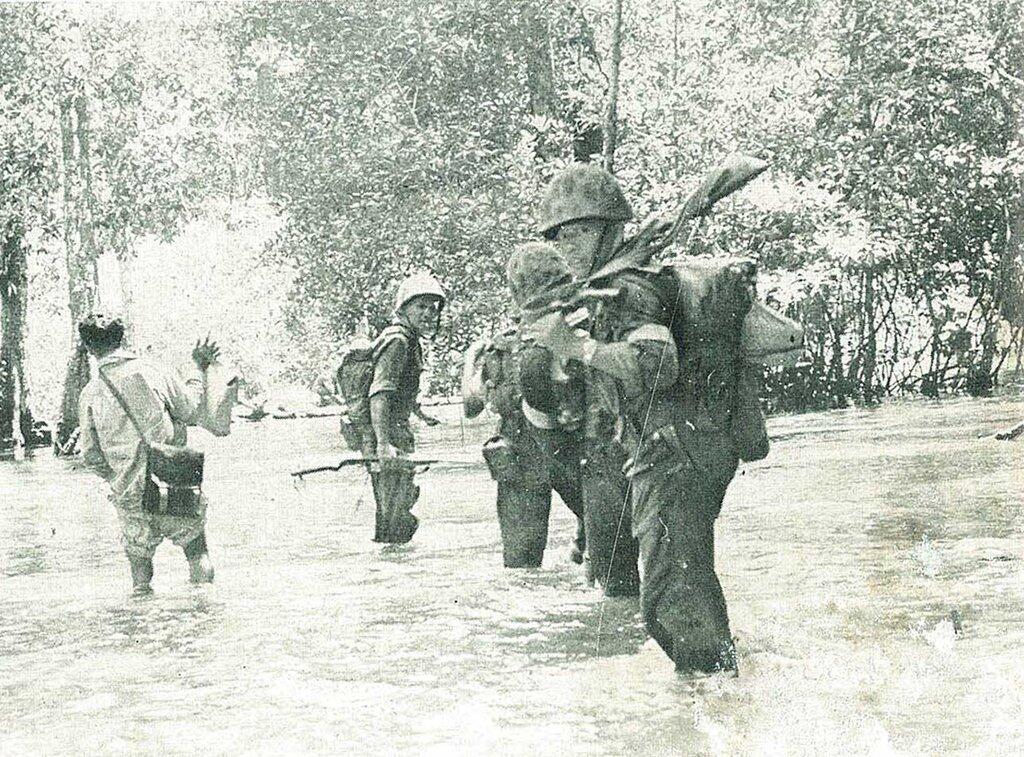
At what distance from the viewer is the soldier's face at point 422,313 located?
8.87 metres

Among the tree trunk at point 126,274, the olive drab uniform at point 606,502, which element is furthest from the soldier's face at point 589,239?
the tree trunk at point 126,274

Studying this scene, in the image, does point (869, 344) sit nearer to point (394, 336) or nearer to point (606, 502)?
point (394, 336)

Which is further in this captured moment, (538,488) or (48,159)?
(48,159)

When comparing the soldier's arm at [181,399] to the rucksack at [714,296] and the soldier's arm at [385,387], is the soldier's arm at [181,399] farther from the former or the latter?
the rucksack at [714,296]

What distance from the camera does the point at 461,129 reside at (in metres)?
10.5

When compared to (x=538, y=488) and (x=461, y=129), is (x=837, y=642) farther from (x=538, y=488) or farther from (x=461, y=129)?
(x=461, y=129)

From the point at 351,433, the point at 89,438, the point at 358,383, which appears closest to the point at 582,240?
the point at 89,438

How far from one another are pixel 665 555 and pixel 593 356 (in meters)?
0.74

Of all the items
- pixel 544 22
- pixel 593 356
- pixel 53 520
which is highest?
pixel 544 22

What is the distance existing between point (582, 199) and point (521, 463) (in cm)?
263

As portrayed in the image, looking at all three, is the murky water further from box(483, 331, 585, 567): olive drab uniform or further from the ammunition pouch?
the ammunition pouch

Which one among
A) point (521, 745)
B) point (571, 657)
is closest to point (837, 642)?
point (571, 657)

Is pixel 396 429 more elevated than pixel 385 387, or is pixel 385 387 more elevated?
pixel 385 387

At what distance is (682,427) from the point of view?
4.86m
